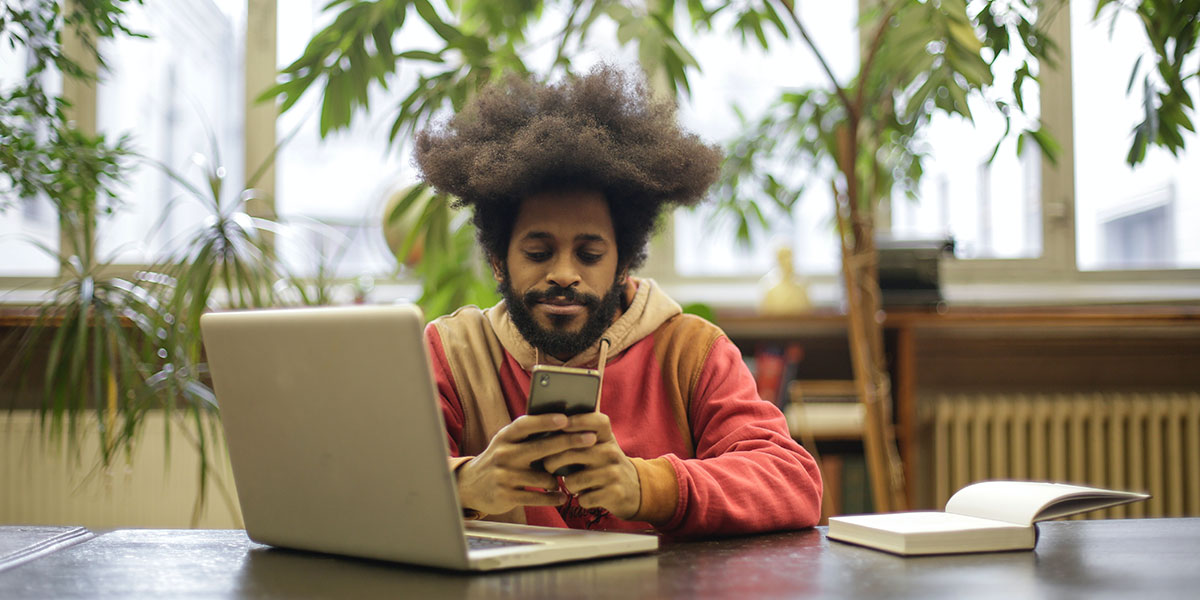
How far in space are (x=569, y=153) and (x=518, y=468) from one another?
18.9 inches

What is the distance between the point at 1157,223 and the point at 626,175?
2677 millimetres

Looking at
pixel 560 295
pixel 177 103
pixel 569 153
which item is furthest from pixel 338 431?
pixel 177 103

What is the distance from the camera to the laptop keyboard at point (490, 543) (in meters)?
0.93

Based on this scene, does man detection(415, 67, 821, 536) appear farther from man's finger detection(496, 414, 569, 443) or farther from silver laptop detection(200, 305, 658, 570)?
silver laptop detection(200, 305, 658, 570)

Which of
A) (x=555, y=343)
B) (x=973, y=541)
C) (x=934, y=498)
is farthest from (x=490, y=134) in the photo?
(x=934, y=498)

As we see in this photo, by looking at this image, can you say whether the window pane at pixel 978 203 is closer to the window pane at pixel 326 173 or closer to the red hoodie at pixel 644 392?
the window pane at pixel 326 173

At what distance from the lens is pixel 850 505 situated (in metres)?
3.02

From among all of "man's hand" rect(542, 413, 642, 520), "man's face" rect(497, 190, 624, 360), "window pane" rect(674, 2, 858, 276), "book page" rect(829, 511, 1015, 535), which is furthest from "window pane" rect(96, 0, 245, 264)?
"book page" rect(829, 511, 1015, 535)

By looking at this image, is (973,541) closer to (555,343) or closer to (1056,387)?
(555,343)

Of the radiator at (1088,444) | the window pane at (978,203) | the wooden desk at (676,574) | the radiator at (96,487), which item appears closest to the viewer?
the wooden desk at (676,574)

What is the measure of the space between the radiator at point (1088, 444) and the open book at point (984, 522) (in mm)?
2030

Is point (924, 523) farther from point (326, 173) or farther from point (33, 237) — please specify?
point (33, 237)

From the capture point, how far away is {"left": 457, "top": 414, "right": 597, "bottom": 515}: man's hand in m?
0.97

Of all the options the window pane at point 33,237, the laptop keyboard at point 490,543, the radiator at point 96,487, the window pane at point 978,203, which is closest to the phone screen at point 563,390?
the laptop keyboard at point 490,543
